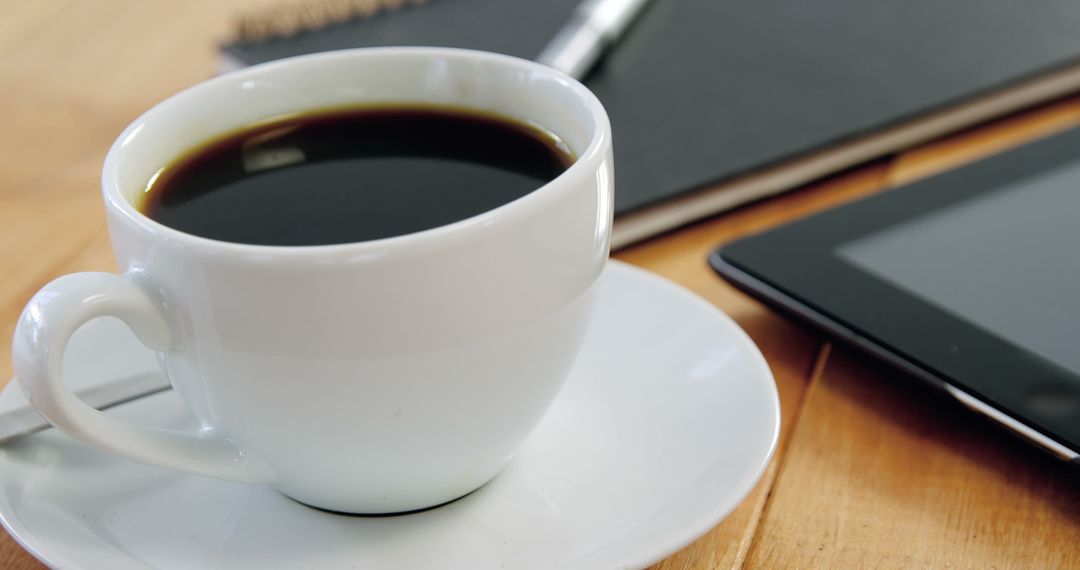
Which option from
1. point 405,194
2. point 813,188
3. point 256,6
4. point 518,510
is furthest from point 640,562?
point 256,6

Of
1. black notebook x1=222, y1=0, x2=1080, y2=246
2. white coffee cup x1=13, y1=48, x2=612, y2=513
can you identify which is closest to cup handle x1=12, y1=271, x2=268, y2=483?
white coffee cup x1=13, y1=48, x2=612, y2=513

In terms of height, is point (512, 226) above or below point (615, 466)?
above

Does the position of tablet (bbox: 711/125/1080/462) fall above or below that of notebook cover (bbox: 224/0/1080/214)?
above

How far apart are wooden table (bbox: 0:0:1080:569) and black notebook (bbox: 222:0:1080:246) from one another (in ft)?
0.07

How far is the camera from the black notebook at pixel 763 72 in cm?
68

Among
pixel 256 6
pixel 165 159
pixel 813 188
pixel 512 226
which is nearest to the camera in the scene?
pixel 512 226

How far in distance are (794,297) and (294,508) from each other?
25 centimetres

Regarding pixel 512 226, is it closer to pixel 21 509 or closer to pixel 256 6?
pixel 21 509

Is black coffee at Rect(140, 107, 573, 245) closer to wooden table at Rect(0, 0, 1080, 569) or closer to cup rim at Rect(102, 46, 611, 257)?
cup rim at Rect(102, 46, 611, 257)

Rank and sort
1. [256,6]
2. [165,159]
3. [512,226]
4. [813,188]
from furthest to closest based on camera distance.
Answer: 1. [256,6]
2. [813,188]
3. [165,159]
4. [512,226]

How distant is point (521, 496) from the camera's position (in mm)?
437

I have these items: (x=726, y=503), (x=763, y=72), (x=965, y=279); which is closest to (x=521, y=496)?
(x=726, y=503)

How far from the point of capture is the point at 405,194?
1.49 ft

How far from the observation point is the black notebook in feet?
2.24
